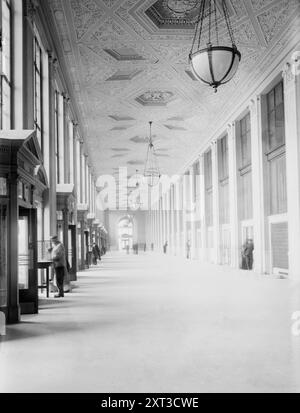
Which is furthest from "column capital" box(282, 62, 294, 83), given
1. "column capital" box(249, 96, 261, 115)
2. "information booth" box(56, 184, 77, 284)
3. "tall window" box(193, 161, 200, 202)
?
"tall window" box(193, 161, 200, 202)

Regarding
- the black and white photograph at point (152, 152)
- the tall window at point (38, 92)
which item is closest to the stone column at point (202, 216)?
the black and white photograph at point (152, 152)

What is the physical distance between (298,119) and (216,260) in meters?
12.0

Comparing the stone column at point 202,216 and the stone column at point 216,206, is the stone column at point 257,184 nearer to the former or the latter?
the stone column at point 216,206

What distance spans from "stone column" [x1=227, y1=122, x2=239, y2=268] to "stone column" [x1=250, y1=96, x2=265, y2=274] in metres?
2.71

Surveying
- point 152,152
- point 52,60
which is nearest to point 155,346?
point 52,60

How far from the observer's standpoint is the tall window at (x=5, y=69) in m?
9.31

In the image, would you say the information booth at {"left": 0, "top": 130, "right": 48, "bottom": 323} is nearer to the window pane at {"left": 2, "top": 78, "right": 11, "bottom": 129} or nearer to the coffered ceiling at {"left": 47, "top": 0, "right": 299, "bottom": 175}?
the window pane at {"left": 2, "top": 78, "right": 11, "bottom": 129}

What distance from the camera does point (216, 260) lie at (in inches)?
937

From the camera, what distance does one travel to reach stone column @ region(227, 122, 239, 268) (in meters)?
19.7

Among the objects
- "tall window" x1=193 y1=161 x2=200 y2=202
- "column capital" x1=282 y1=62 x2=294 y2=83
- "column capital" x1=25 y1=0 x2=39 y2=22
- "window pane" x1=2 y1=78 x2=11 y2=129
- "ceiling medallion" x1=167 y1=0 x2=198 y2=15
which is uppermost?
"ceiling medallion" x1=167 y1=0 x2=198 y2=15

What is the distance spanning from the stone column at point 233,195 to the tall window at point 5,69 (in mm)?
11817

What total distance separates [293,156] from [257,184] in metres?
3.42

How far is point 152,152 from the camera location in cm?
2819

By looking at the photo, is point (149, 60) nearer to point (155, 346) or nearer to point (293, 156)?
point (293, 156)
